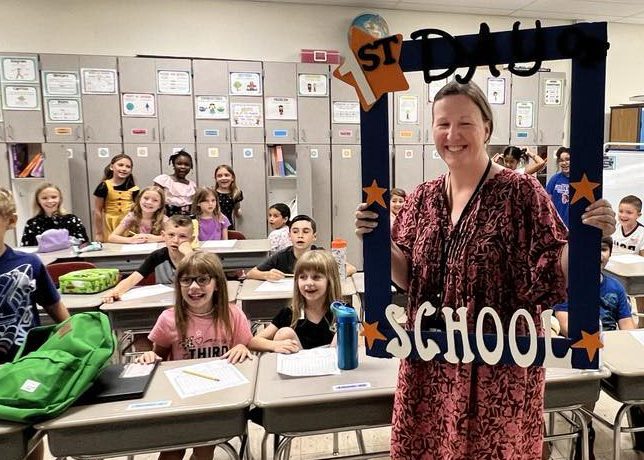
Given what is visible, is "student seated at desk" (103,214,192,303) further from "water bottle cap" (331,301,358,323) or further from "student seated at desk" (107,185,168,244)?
"water bottle cap" (331,301,358,323)

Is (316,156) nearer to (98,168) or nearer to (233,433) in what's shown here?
(98,168)

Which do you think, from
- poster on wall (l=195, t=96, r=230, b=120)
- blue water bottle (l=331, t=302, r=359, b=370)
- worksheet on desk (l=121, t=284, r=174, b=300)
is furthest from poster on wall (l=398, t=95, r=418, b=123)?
blue water bottle (l=331, t=302, r=359, b=370)

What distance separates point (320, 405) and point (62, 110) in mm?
5137

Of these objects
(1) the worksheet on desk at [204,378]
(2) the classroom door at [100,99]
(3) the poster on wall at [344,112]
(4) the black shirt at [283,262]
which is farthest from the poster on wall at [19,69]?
(1) the worksheet on desk at [204,378]

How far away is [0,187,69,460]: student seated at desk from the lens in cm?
186

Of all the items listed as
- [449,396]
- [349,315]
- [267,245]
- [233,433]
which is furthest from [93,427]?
[267,245]

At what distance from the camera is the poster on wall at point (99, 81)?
5.40 meters

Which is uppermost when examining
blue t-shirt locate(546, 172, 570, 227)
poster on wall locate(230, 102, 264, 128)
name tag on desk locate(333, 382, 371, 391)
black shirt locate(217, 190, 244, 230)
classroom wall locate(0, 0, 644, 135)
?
classroom wall locate(0, 0, 644, 135)

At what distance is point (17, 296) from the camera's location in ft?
6.18

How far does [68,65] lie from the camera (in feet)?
17.5

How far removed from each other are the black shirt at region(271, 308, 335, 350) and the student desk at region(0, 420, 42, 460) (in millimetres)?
1071

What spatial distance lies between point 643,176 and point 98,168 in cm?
627

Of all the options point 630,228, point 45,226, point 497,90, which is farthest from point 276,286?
point 497,90

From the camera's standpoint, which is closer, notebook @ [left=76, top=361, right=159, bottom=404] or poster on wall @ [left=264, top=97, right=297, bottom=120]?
notebook @ [left=76, top=361, right=159, bottom=404]
